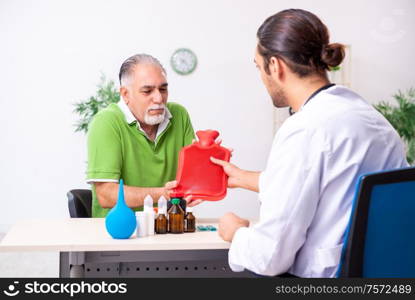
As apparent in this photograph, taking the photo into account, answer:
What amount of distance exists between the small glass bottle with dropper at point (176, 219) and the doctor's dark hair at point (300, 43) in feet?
2.48

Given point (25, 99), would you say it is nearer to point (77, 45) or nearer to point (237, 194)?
point (77, 45)

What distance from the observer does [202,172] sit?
97.3 inches

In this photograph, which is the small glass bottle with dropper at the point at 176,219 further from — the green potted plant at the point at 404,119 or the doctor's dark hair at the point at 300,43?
the green potted plant at the point at 404,119

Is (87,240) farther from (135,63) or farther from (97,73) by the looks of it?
(97,73)

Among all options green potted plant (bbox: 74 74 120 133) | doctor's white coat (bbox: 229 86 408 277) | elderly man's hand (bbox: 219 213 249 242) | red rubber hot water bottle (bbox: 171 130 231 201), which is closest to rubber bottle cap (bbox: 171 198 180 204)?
red rubber hot water bottle (bbox: 171 130 231 201)

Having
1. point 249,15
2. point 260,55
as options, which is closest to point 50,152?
point 249,15

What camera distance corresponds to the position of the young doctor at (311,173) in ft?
5.32

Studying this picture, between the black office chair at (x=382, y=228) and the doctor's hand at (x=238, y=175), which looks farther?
the doctor's hand at (x=238, y=175)

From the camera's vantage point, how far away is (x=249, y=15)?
265 inches

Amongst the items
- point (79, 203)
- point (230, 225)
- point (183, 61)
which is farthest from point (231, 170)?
point (183, 61)

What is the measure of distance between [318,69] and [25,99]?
5.21m

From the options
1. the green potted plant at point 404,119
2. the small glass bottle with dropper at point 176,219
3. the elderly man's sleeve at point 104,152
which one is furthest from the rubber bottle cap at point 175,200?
the green potted plant at point 404,119

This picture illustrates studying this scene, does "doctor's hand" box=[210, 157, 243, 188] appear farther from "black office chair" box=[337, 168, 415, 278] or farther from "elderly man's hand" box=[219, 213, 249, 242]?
"black office chair" box=[337, 168, 415, 278]

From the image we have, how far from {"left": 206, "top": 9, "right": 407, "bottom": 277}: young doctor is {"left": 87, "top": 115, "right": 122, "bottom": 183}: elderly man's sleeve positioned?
1.10 meters
